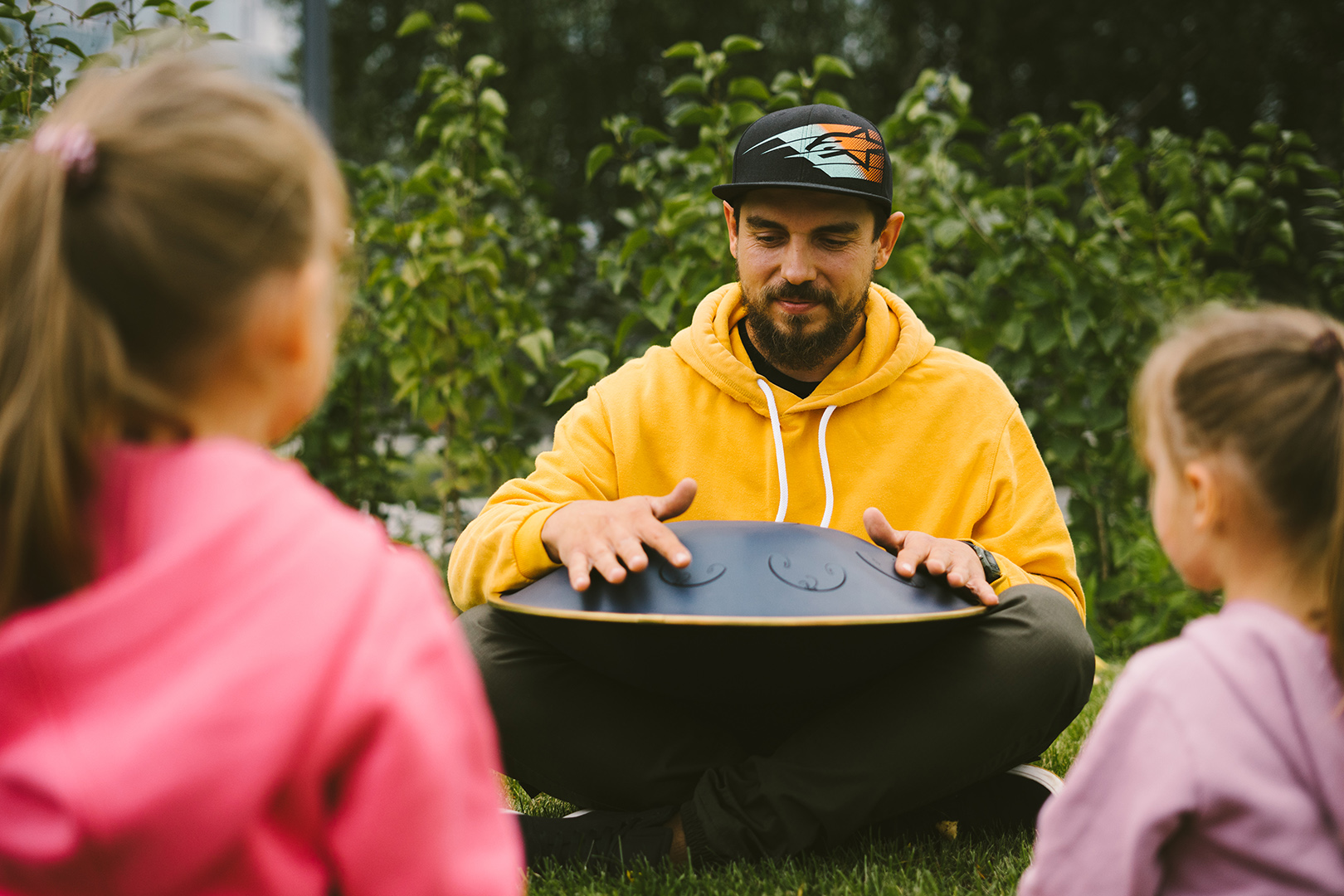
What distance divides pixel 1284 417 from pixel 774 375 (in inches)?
53.0

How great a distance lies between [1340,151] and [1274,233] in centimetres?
645

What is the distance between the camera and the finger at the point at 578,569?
1621 millimetres

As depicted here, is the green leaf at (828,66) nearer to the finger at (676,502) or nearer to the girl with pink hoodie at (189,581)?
the finger at (676,502)

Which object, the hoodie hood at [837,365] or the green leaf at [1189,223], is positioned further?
the green leaf at [1189,223]

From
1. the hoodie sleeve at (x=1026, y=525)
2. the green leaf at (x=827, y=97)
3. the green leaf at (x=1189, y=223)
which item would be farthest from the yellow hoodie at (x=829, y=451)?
the green leaf at (x=1189, y=223)

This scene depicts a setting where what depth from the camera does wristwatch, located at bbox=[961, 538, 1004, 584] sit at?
1808mm

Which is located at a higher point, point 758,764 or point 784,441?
point 784,441

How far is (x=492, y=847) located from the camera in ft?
2.77

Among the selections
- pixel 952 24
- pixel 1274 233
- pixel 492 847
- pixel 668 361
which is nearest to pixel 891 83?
pixel 952 24

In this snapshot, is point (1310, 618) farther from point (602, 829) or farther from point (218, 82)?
point (602, 829)

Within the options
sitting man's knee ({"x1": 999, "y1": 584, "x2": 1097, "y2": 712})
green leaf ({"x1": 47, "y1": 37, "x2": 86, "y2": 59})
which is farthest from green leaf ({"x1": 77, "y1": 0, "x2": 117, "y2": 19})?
sitting man's knee ({"x1": 999, "y1": 584, "x2": 1097, "y2": 712})

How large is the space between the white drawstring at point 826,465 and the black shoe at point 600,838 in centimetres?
61

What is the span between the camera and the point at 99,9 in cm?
243

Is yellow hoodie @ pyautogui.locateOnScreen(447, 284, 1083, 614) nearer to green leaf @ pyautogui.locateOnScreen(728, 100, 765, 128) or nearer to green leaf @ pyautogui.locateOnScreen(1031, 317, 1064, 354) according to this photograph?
green leaf @ pyautogui.locateOnScreen(1031, 317, 1064, 354)
